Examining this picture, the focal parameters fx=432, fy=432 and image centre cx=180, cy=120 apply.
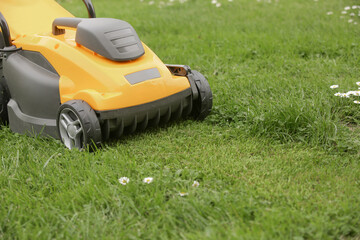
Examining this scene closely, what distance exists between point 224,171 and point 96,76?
0.85 m

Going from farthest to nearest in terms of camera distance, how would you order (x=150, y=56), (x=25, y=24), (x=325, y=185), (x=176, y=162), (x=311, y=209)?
1. (x=25, y=24)
2. (x=150, y=56)
3. (x=176, y=162)
4. (x=325, y=185)
5. (x=311, y=209)

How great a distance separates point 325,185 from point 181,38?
284 cm

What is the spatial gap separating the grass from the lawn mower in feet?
0.35

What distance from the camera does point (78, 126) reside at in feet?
7.57

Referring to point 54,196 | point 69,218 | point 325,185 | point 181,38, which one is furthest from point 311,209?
point 181,38

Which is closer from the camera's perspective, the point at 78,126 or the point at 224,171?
the point at 224,171

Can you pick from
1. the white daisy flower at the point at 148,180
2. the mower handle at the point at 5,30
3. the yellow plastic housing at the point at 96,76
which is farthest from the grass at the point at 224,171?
the mower handle at the point at 5,30

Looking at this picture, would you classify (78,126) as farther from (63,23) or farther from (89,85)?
(63,23)

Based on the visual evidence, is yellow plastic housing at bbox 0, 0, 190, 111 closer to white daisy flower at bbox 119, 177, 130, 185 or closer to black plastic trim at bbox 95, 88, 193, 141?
black plastic trim at bbox 95, 88, 193, 141

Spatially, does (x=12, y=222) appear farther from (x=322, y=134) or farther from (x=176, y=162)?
(x=322, y=134)

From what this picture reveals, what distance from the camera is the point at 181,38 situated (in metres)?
4.46

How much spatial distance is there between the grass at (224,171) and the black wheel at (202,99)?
0.23 feet

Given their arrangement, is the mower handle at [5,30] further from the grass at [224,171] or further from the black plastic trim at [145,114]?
the black plastic trim at [145,114]

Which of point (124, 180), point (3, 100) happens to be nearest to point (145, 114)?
point (124, 180)
